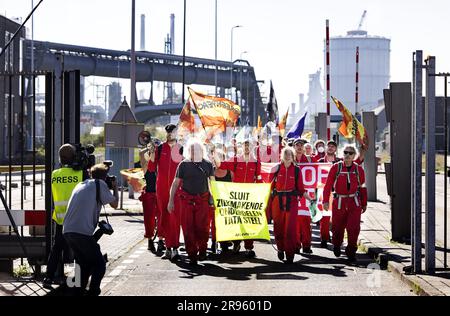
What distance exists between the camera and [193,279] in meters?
11.0

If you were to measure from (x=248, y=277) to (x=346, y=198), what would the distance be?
2503mm

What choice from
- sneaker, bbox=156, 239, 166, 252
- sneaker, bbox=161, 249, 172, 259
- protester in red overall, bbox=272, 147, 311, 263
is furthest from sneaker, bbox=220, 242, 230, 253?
protester in red overall, bbox=272, 147, 311, 263

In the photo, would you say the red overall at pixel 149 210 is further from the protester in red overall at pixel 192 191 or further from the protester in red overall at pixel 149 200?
the protester in red overall at pixel 192 191

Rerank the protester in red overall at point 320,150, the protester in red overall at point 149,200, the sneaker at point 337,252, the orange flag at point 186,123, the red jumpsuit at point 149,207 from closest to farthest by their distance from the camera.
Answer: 1. the sneaker at point 337,252
2. the protester in red overall at point 149,200
3. the red jumpsuit at point 149,207
4. the orange flag at point 186,123
5. the protester in red overall at point 320,150

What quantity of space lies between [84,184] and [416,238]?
394cm

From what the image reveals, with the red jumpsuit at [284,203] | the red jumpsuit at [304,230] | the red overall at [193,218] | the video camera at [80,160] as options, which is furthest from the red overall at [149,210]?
the video camera at [80,160]

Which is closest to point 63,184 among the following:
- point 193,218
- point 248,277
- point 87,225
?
point 87,225

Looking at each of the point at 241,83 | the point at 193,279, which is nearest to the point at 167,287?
the point at 193,279

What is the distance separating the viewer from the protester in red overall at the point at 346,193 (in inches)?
513

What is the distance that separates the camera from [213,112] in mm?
17328

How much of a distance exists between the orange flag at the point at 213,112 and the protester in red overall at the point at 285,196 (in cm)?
418

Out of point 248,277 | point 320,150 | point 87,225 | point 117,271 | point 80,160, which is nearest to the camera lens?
point 87,225

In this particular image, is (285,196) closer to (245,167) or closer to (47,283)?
(245,167)
